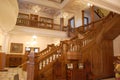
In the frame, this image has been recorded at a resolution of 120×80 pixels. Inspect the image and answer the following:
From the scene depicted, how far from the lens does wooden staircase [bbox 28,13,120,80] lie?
608 centimetres

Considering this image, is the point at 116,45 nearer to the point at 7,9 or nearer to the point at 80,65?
the point at 80,65

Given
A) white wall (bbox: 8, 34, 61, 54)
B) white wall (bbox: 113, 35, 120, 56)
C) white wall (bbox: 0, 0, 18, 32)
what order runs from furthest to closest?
1. white wall (bbox: 8, 34, 61, 54)
2. white wall (bbox: 113, 35, 120, 56)
3. white wall (bbox: 0, 0, 18, 32)

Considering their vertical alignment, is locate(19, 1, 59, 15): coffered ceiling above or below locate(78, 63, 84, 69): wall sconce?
above

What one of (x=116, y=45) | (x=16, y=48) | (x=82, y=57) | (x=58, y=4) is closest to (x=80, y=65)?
(x=82, y=57)

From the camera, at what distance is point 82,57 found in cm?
662

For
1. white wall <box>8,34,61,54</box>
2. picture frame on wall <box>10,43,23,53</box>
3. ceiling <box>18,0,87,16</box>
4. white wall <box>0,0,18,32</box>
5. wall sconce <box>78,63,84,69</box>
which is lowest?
wall sconce <box>78,63,84,69</box>

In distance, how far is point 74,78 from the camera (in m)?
5.59

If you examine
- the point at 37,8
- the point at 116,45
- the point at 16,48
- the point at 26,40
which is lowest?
the point at 16,48

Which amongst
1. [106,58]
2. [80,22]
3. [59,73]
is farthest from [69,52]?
[80,22]

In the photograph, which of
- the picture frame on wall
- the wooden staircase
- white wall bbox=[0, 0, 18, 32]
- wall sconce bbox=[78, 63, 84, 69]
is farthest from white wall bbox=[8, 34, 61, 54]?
white wall bbox=[0, 0, 18, 32]

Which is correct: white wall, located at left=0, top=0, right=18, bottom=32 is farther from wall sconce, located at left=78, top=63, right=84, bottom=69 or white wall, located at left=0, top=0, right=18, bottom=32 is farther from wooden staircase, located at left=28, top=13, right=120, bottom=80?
wall sconce, located at left=78, top=63, right=84, bottom=69

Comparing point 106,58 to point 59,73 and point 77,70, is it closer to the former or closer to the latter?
point 77,70

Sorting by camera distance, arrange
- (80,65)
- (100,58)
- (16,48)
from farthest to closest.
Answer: (16,48) → (100,58) → (80,65)

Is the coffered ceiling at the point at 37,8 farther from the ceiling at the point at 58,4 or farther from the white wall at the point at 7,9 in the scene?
the white wall at the point at 7,9
